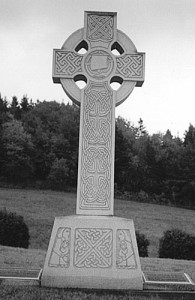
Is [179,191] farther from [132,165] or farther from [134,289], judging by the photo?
[134,289]

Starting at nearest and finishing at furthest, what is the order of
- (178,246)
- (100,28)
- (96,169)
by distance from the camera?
(96,169)
(100,28)
(178,246)

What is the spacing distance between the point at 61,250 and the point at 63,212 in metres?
21.8

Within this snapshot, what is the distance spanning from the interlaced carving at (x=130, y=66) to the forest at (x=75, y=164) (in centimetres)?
3011

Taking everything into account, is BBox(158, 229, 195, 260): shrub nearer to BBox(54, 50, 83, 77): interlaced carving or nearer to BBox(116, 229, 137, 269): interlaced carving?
BBox(116, 229, 137, 269): interlaced carving

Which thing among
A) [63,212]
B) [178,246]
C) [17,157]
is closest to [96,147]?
[178,246]

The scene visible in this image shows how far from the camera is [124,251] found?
17.7ft

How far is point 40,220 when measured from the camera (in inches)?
876

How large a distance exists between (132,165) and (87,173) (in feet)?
113

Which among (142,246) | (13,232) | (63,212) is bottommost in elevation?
(63,212)

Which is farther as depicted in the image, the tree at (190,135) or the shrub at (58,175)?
the tree at (190,135)

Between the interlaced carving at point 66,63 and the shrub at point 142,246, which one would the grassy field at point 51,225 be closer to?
the shrub at point 142,246

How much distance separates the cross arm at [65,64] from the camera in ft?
19.4

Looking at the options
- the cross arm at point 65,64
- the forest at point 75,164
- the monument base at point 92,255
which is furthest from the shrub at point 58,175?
the monument base at point 92,255

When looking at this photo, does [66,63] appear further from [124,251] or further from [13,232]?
[13,232]
